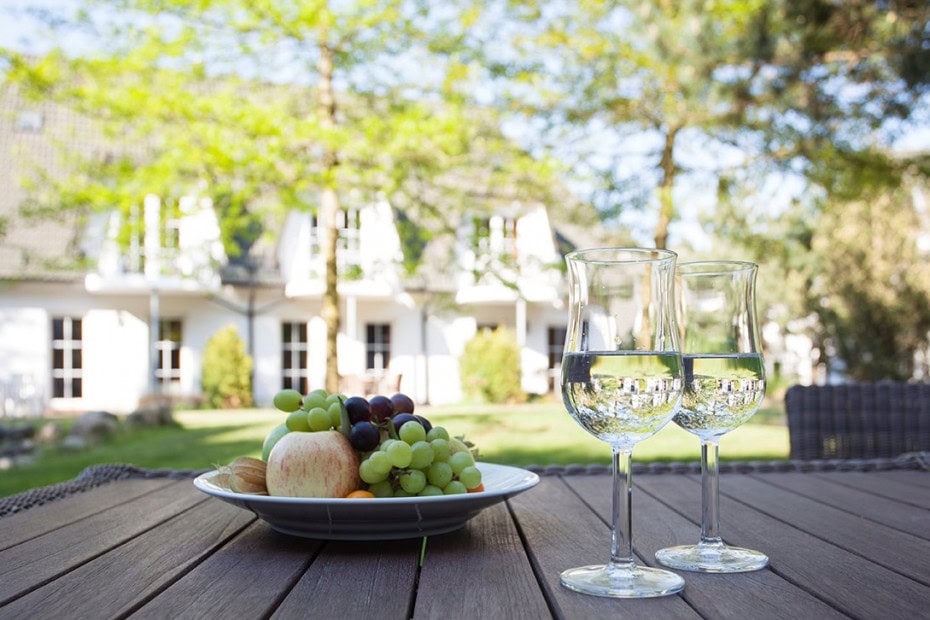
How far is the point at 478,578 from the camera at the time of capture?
1.04m

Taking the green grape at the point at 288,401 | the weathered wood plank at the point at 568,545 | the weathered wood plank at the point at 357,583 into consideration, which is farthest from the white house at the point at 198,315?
the weathered wood plank at the point at 357,583

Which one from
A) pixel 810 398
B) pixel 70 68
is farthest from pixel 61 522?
pixel 70 68

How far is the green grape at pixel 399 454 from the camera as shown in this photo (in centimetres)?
121

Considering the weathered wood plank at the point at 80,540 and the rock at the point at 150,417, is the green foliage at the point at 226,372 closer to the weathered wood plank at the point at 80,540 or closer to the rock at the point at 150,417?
the rock at the point at 150,417

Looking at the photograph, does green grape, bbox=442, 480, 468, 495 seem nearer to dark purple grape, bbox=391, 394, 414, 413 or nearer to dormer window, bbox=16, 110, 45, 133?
dark purple grape, bbox=391, 394, 414, 413

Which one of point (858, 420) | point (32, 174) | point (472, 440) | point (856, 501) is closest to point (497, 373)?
point (472, 440)

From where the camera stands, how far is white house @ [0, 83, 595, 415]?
1611 cm

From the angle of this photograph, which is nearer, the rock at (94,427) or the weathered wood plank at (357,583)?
the weathered wood plank at (357,583)

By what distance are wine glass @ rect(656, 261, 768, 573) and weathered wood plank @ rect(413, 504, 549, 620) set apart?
0.21 m

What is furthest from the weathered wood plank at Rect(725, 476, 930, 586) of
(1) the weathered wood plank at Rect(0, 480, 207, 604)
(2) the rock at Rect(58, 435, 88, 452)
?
(2) the rock at Rect(58, 435, 88, 452)

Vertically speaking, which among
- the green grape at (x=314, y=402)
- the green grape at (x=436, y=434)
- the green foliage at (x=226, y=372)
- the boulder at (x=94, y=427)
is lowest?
the boulder at (x=94, y=427)

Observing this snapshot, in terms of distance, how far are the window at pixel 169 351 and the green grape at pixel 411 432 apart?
1657cm

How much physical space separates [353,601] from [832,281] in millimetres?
12665

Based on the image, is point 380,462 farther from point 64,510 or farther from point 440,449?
point 64,510
